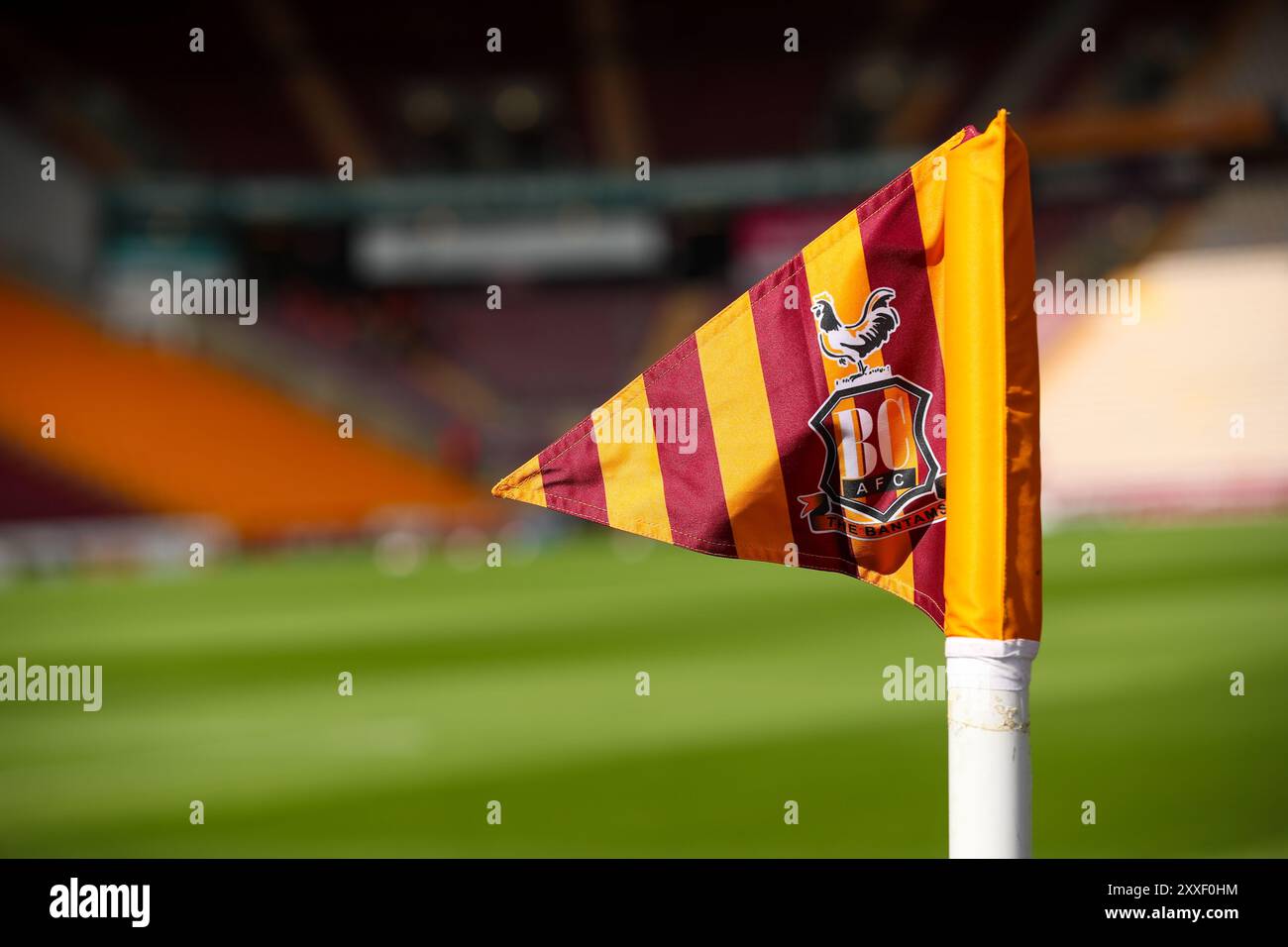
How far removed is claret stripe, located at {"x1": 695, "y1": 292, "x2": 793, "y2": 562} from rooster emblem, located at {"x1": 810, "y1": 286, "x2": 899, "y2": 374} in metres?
0.13

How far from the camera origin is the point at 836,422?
93.2 inches

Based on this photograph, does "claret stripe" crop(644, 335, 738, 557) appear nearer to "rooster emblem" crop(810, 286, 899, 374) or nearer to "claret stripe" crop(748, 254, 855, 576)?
"claret stripe" crop(748, 254, 855, 576)

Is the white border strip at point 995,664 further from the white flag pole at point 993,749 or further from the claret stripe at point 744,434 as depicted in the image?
the claret stripe at point 744,434

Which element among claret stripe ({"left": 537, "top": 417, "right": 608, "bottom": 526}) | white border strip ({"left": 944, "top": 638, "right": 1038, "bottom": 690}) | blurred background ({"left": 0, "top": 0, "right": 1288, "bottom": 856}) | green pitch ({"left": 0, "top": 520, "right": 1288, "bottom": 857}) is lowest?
green pitch ({"left": 0, "top": 520, "right": 1288, "bottom": 857})

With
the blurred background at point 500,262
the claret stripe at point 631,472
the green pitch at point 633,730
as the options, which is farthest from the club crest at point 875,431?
the blurred background at point 500,262

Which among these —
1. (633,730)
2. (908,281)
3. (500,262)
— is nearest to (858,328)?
(908,281)

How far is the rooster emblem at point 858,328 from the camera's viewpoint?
2.32 metres

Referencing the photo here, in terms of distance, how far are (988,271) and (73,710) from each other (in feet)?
23.4

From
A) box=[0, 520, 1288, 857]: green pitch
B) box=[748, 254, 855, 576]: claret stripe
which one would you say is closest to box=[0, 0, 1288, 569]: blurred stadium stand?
box=[0, 520, 1288, 857]: green pitch

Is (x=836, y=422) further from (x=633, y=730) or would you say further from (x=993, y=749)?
(x=633, y=730)

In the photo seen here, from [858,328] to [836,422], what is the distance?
0.59ft

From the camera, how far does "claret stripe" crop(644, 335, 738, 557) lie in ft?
7.83
